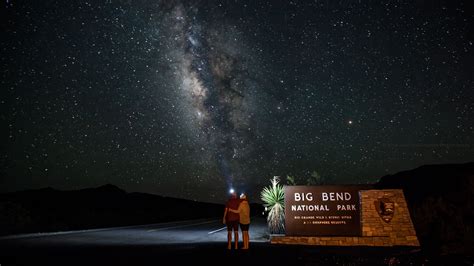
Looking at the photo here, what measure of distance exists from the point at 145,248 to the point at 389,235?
8454mm

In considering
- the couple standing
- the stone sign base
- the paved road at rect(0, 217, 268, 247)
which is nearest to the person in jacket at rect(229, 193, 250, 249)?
the couple standing

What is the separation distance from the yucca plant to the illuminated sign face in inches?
42.1

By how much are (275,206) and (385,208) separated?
447 cm

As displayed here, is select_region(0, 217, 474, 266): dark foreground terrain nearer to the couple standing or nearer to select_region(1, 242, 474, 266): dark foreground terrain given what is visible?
select_region(1, 242, 474, 266): dark foreground terrain

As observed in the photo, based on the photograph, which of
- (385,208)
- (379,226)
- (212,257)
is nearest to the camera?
(212,257)

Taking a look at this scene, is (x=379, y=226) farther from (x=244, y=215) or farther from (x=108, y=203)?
(x=108, y=203)

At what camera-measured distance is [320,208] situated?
15.4 meters

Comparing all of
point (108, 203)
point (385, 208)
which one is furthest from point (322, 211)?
point (108, 203)

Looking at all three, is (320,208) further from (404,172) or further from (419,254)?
(404,172)

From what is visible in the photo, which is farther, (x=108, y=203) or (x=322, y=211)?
(x=108, y=203)

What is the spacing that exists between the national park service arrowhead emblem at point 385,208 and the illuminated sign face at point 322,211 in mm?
713

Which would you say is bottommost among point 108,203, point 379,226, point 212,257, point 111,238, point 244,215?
point 212,257

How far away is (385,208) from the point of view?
14672 millimetres

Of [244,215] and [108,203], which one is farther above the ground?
[108,203]
